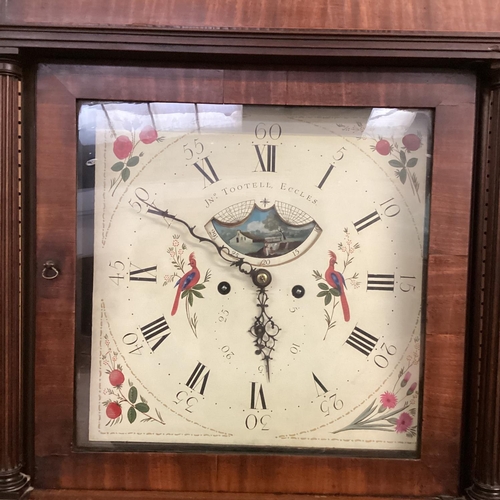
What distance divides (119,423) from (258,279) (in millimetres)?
376

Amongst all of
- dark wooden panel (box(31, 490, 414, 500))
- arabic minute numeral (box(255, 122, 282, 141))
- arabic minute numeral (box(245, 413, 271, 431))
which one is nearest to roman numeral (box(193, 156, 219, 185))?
arabic minute numeral (box(255, 122, 282, 141))

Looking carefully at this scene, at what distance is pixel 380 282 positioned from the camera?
38.1 inches

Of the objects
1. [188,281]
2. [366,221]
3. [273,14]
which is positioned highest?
[273,14]

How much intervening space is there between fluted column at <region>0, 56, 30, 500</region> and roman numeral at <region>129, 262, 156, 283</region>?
0.66 ft

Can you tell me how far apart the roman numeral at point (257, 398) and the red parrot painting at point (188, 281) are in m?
0.21

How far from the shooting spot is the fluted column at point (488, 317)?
2.98ft

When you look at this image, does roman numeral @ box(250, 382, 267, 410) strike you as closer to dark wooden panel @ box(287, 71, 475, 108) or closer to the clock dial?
the clock dial

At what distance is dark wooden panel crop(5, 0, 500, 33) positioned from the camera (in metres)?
0.89

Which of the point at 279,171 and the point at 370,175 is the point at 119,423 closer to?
the point at 279,171

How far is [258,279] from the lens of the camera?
0.96 metres

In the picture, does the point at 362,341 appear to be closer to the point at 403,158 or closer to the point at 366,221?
the point at 366,221

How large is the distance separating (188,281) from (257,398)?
0.84ft

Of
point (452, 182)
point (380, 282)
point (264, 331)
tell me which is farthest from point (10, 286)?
point (452, 182)

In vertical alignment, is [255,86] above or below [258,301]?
above
